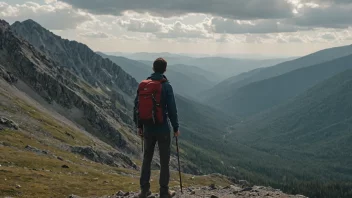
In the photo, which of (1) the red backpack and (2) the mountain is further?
(2) the mountain

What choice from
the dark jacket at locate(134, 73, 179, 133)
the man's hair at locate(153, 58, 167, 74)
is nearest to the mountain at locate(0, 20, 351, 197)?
the dark jacket at locate(134, 73, 179, 133)

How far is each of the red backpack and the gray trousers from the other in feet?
3.38

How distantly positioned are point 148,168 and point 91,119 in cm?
16530

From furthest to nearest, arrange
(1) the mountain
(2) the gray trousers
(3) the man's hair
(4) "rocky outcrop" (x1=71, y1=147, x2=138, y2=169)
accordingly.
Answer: (4) "rocky outcrop" (x1=71, y1=147, x2=138, y2=169), (1) the mountain, (2) the gray trousers, (3) the man's hair

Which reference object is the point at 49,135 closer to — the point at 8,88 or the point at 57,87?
the point at 8,88

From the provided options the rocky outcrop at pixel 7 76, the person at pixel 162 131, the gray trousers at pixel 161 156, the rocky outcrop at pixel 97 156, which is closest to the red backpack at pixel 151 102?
the person at pixel 162 131

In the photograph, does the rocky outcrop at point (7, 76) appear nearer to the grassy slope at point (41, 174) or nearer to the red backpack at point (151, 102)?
the grassy slope at point (41, 174)

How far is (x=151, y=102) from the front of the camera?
2019 centimetres

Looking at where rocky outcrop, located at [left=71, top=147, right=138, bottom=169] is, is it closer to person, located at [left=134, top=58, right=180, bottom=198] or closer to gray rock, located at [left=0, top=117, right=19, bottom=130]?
gray rock, located at [left=0, top=117, right=19, bottom=130]

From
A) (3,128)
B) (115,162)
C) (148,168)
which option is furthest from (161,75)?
(115,162)

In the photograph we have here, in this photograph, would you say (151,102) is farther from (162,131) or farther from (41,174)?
(41,174)

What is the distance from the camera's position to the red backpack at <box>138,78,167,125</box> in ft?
66.2

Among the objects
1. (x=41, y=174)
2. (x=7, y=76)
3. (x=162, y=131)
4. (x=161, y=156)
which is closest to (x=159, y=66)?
(x=162, y=131)

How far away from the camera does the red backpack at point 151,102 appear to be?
20.2 meters
